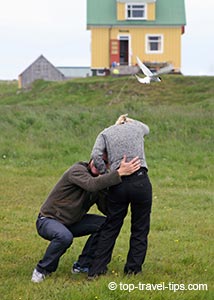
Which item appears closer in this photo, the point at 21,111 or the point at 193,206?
the point at 193,206

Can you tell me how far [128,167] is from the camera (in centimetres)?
625

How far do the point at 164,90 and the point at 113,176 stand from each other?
24568 millimetres

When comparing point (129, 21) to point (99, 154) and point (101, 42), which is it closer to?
point (101, 42)

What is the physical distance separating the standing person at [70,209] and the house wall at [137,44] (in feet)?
103

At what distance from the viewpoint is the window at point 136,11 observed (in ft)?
124

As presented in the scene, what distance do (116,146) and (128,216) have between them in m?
4.27

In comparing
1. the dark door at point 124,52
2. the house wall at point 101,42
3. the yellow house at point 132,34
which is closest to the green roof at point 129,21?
the yellow house at point 132,34

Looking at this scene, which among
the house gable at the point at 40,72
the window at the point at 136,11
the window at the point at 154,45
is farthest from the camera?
the house gable at the point at 40,72

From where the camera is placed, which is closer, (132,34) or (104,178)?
(104,178)

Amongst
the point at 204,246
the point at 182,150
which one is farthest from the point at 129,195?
the point at 182,150

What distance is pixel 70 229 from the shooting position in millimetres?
6672

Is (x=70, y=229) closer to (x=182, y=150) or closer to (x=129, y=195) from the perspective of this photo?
(x=129, y=195)

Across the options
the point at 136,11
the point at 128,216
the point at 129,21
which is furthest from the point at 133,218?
the point at 136,11

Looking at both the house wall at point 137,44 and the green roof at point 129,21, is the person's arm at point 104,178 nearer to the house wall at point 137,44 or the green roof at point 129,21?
the house wall at point 137,44
